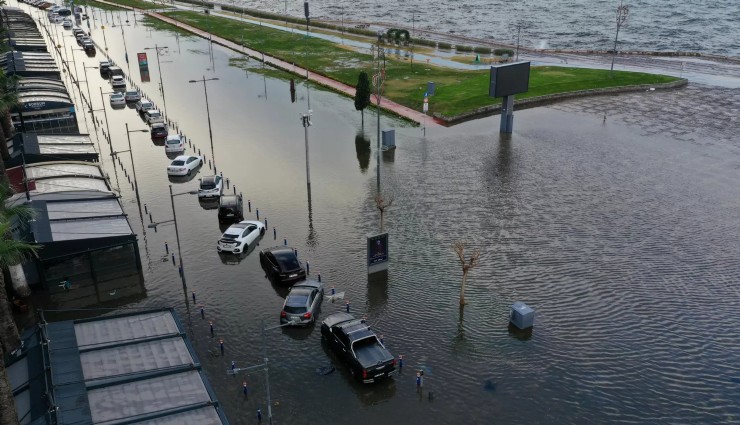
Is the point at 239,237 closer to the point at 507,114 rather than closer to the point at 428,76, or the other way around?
the point at 507,114

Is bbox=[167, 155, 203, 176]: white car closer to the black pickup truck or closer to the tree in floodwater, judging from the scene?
the tree in floodwater

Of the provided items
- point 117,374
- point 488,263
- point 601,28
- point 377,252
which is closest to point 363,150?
point 377,252

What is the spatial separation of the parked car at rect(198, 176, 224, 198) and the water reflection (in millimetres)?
13660

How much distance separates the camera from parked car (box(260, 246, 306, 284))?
33.2 m

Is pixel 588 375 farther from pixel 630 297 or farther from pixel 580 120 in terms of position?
pixel 580 120

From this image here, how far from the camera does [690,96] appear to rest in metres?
79.7

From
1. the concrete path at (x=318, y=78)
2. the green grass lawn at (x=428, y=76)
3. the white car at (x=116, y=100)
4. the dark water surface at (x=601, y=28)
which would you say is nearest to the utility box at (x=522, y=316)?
the concrete path at (x=318, y=78)

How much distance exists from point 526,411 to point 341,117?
51563 mm

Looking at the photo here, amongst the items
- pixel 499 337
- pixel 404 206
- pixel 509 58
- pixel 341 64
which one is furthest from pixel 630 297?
pixel 509 58

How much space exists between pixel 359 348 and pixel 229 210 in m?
19.2

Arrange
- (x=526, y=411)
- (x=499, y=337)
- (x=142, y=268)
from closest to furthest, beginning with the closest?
1. (x=526, y=411)
2. (x=499, y=337)
3. (x=142, y=268)

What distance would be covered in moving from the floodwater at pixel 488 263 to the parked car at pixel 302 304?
2.87ft

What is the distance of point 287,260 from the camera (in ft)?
111

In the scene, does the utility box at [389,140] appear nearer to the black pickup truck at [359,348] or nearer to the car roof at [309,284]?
the car roof at [309,284]
